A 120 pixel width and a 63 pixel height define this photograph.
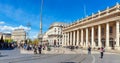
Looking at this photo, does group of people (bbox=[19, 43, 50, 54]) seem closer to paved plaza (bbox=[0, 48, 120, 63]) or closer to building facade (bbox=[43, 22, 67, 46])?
paved plaza (bbox=[0, 48, 120, 63])

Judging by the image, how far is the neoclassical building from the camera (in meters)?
66.4

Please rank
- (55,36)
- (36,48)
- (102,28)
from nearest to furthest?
(36,48) → (102,28) → (55,36)

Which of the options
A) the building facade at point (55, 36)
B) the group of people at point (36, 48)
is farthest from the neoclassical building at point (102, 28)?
the building facade at point (55, 36)

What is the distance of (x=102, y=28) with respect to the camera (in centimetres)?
8394

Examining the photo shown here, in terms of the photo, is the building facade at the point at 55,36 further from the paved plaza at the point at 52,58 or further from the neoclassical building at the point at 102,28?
the paved plaza at the point at 52,58

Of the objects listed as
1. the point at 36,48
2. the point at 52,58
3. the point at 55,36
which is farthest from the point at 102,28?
the point at 55,36

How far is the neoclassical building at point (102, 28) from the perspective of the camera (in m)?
66.4

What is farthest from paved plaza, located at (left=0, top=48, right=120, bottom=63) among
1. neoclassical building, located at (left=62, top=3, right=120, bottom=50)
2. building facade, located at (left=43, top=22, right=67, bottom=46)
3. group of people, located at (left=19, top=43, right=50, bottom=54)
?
building facade, located at (left=43, top=22, right=67, bottom=46)

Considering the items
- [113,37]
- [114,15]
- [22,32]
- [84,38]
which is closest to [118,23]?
[114,15]

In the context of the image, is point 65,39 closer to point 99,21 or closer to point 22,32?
point 99,21

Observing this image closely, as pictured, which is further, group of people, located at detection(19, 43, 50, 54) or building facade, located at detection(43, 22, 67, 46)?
building facade, located at detection(43, 22, 67, 46)

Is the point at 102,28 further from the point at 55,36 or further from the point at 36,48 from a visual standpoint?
the point at 55,36

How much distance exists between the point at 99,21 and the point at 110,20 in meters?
8.53

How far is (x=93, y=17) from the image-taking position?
275 ft
